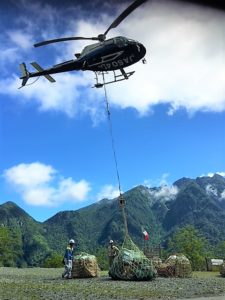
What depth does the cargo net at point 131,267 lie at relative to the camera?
13.8 meters

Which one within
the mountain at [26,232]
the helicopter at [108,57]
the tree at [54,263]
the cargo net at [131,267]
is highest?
the mountain at [26,232]

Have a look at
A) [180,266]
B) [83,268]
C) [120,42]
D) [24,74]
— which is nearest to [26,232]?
[24,74]

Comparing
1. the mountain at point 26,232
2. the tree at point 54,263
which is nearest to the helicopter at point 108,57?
→ the tree at point 54,263

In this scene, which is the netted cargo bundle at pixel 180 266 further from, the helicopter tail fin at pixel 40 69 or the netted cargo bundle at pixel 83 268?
the helicopter tail fin at pixel 40 69

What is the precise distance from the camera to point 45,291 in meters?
10.1

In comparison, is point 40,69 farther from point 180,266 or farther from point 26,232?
point 26,232

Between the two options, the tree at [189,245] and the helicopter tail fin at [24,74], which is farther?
the tree at [189,245]

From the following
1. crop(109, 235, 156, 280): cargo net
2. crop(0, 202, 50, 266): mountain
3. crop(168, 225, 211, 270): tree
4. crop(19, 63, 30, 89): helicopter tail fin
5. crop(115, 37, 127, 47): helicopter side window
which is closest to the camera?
crop(109, 235, 156, 280): cargo net

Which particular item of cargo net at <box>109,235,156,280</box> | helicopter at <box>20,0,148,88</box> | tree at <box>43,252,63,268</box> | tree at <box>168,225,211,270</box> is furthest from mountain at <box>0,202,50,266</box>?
cargo net at <box>109,235,156,280</box>

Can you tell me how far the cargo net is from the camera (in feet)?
45.4

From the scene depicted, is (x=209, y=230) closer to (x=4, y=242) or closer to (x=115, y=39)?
(x=4, y=242)

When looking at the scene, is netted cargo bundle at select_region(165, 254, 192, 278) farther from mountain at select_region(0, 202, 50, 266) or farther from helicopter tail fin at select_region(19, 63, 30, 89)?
mountain at select_region(0, 202, 50, 266)

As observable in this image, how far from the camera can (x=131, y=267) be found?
13859mm

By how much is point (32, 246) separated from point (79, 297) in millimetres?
122953
